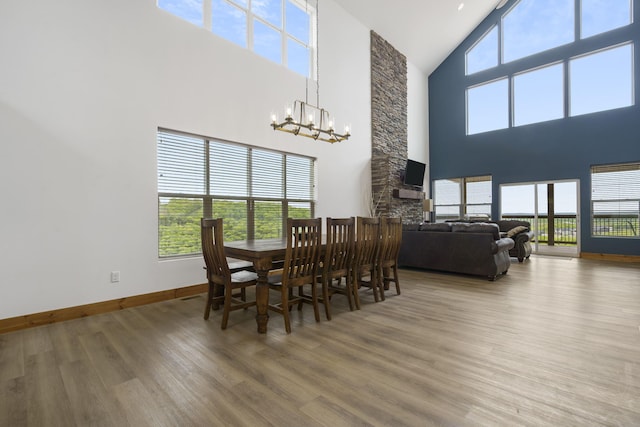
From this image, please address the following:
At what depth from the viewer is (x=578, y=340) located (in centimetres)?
247

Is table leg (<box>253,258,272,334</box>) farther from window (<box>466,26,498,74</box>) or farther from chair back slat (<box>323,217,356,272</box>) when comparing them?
window (<box>466,26,498,74</box>)

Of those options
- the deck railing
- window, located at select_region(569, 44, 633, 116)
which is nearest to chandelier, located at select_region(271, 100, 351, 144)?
the deck railing

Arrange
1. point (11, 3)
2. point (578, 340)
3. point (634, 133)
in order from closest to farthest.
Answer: point (578, 340) < point (11, 3) < point (634, 133)

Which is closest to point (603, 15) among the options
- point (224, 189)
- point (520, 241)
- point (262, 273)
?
point (520, 241)

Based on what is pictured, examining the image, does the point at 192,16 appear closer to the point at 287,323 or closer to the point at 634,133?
the point at 287,323

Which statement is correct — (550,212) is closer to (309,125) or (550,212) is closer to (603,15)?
(603,15)

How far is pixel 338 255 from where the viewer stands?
3.22 metres

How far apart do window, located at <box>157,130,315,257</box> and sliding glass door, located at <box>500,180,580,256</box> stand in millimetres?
5958

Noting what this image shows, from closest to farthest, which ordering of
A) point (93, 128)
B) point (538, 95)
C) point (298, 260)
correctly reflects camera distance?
point (298, 260) < point (93, 128) < point (538, 95)

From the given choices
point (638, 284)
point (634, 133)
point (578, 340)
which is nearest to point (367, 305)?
point (578, 340)

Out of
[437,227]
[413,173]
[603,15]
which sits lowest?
[437,227]

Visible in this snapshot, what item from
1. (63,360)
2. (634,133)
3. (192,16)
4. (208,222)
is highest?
(192,16)

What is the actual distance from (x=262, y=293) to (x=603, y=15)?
9966 millimetres

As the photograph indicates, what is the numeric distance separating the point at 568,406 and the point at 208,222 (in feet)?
9.24
